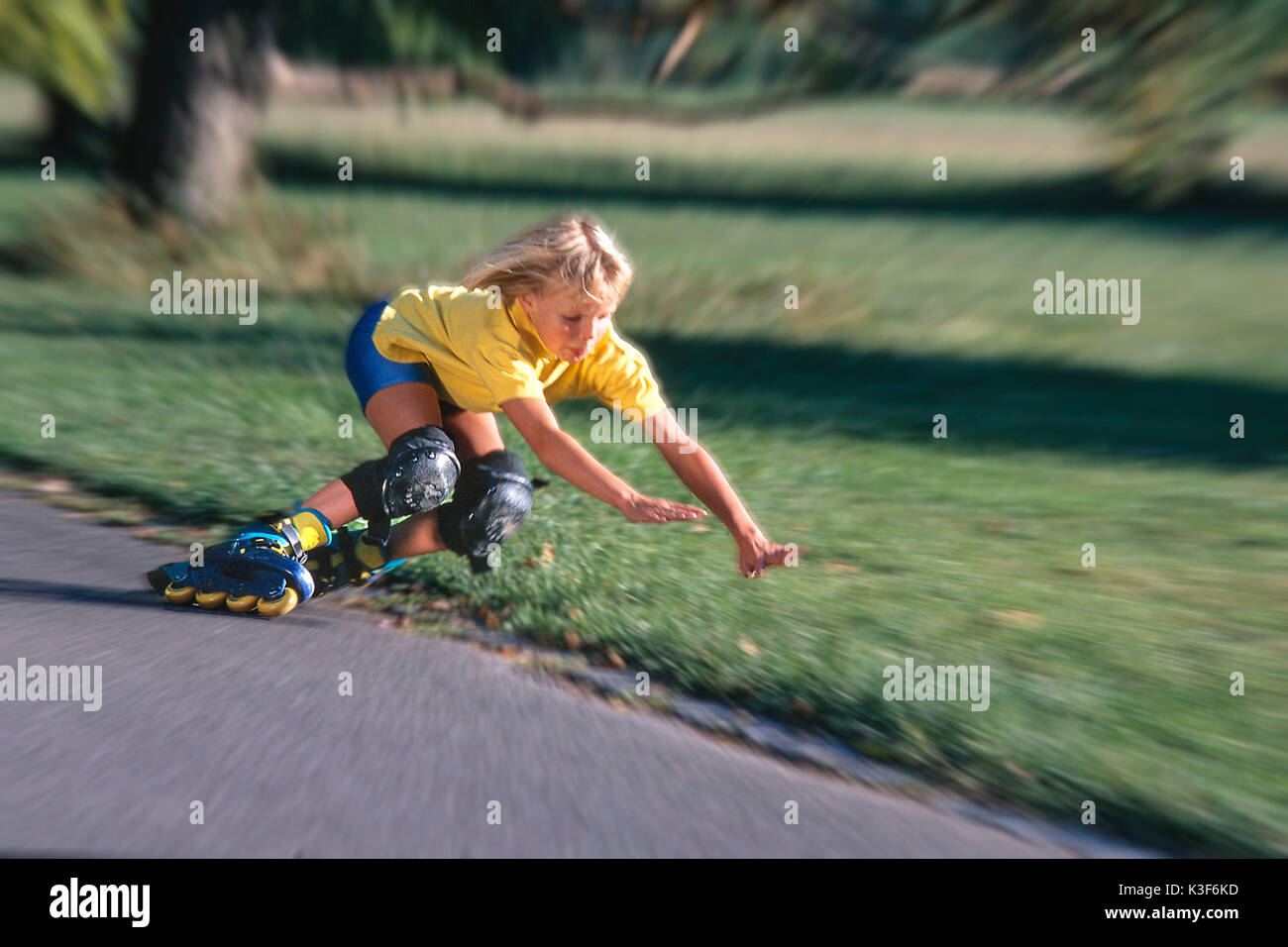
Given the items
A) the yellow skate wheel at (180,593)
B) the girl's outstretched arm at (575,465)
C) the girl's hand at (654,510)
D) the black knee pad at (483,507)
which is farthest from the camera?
the yellow skate wheel at (180,593)

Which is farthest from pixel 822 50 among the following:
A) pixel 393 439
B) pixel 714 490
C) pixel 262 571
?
pixel 262 571

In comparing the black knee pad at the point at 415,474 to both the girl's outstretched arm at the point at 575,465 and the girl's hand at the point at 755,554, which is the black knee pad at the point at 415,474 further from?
→ the girl's hand at the point at 755,554

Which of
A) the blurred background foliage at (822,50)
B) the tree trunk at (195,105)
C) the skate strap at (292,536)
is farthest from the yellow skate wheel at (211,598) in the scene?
the tree trunk at (195,105)

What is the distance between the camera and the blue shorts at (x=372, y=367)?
483cm

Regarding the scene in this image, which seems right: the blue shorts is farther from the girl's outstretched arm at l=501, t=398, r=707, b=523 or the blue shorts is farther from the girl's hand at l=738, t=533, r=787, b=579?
the girl's hand at l=738, t=533, r=787, b=579

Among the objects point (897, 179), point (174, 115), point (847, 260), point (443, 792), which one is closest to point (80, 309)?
point (174, 115)

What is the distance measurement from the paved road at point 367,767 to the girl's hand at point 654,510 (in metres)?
0.68

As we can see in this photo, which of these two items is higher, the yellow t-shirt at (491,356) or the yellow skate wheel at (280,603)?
the yellow t-shirt at (491,356)

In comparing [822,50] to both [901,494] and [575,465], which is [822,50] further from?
[575,465]

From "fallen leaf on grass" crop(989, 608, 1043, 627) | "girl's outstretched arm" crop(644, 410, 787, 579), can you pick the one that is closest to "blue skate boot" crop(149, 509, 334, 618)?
"girl's outstretched arm" crop(644, 410, 787, 579)

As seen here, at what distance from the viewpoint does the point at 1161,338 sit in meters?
13.3

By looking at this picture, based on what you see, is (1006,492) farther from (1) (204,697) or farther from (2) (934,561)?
(1) (204,697)

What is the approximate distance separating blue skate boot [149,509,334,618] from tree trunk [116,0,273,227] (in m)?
10.9

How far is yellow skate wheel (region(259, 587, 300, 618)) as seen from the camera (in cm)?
477
